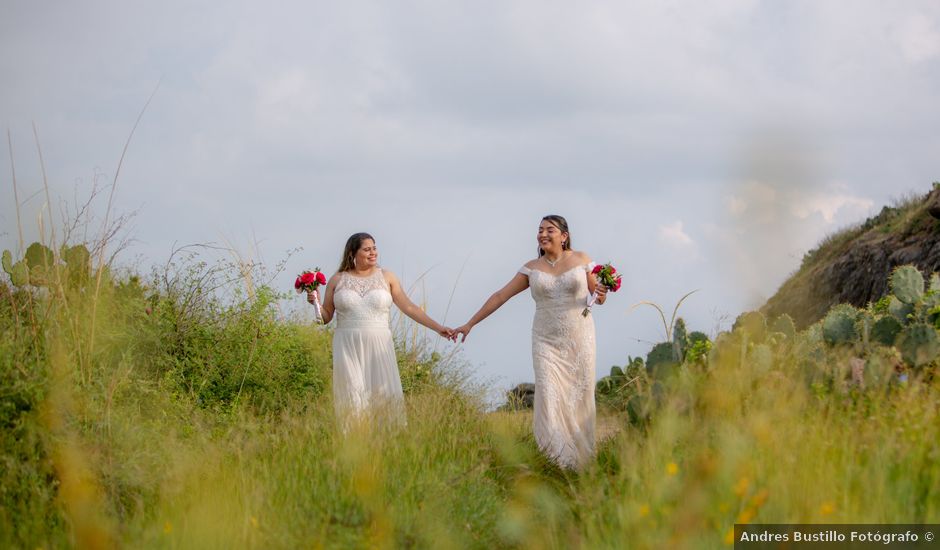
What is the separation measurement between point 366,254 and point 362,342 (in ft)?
3.01

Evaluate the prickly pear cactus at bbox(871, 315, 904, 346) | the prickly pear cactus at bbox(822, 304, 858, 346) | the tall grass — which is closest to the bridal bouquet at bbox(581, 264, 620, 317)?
the tall grass

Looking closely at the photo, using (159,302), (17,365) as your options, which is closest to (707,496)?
(17,365)

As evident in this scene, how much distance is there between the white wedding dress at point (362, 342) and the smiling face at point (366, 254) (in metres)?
0.17

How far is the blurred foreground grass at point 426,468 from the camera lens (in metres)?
5.80

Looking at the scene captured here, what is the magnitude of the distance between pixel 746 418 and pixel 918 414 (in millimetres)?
1178

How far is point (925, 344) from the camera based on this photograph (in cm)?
868

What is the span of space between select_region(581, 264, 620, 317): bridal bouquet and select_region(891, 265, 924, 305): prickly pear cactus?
2766 millimetres

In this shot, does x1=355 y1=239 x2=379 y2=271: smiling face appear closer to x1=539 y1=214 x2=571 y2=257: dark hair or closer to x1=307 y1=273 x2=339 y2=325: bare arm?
x1=307 y1=273 x2=339 y2=325: bare arm

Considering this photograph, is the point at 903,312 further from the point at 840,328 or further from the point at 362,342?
the point at 362,342

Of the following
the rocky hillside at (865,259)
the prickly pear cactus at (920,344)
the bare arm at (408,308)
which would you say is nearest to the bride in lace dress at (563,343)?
the bare arm at (408,308)

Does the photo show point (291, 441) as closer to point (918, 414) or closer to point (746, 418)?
point (746, 418)

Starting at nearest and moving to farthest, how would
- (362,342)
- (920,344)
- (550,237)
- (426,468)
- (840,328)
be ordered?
(426,468), (920,344), (550,237), (840,328), (362,342)

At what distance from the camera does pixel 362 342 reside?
412 inches

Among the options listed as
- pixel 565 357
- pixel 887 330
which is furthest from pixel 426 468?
pixel 887 330
